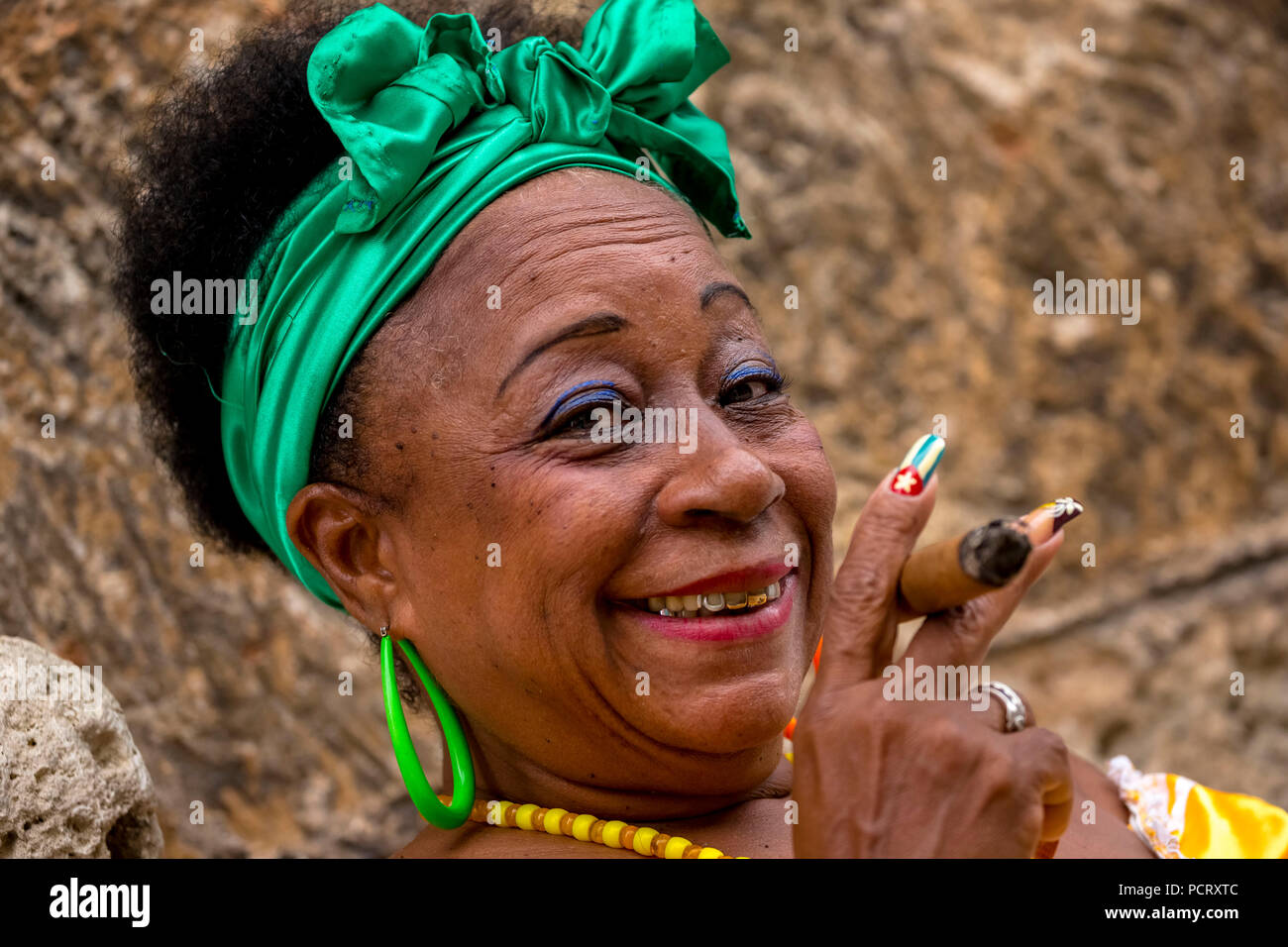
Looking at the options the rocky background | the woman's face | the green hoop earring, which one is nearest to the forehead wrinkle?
the woman's face

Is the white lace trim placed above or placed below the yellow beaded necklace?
below

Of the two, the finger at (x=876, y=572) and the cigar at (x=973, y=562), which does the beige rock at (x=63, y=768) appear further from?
the cigar at (x=973, y=562)

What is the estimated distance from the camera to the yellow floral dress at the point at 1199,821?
2525 millimetres

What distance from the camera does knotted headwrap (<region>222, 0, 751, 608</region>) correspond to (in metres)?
2.18

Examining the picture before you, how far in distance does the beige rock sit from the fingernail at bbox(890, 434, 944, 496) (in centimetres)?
155

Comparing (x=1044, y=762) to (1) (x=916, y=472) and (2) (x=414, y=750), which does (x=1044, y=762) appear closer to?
(1) (x=916, y=472)

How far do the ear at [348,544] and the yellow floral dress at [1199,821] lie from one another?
1519 millimetres

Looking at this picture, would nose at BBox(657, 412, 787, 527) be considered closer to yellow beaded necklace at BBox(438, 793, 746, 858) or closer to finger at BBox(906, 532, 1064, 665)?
finger at BBox(906, 532, 1064, 665)

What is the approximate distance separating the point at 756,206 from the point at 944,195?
2.18ft

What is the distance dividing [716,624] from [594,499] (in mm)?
264

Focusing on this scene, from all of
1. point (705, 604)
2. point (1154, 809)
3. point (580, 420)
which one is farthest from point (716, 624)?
point (1154, 809)

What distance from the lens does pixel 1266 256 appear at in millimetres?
4633

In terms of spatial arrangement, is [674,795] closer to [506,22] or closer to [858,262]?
[506,22]
